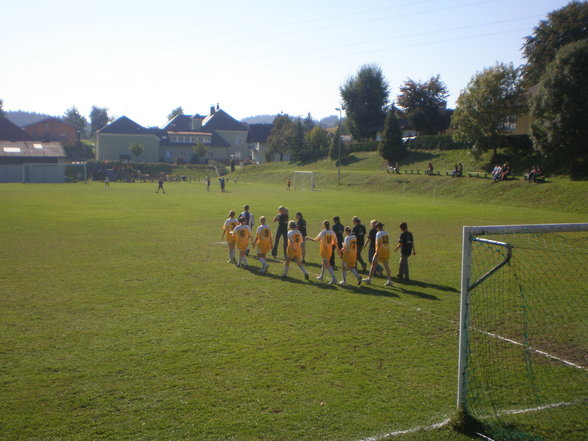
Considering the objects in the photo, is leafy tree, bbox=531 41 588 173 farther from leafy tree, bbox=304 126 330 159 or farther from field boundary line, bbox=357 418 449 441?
leafy tree, bbox=304 126 330 159

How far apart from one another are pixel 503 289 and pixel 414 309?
312 cm

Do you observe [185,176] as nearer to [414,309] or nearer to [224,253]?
[224,253]

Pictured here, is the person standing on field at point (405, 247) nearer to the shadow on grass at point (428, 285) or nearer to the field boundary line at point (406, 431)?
the shadow on grass at point (428, 285)

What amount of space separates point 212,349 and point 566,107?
3853cm

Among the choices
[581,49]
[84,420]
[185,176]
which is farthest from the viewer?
[185,176]

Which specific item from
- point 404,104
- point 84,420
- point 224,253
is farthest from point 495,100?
point 84,420

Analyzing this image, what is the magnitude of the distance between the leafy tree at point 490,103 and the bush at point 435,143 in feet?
32.6

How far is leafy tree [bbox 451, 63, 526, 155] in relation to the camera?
48000 mm

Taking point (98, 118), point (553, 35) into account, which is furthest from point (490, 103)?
point (98, 118)

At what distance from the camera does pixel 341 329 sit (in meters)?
10.1

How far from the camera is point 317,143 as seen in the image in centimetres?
8212

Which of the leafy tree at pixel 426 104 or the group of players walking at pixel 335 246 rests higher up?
the leafy tree at pixel 426 104

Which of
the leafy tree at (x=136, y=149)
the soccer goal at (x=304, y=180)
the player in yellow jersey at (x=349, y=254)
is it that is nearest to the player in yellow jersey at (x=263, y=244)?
the player in yellow jersey at (x=349, y=254)

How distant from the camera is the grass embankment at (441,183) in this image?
37.2 meters
